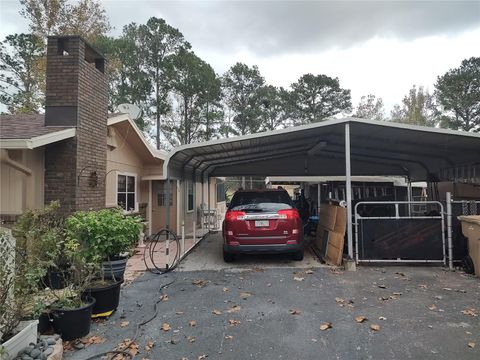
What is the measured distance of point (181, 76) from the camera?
85.8ft

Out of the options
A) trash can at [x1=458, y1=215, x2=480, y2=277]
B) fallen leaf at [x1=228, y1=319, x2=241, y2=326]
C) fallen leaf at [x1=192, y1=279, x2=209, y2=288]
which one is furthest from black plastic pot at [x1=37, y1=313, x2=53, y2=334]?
trash can at [x1=458, y1=215, x2=480, y2=277]

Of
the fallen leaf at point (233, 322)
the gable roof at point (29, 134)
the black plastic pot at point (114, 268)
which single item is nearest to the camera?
the fallen leaf at point (233, 322)

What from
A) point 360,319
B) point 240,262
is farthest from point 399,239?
point 360,319

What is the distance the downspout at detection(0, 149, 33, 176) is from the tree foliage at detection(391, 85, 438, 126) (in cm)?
3436

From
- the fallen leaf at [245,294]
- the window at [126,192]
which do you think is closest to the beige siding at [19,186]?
the window at [126,192]

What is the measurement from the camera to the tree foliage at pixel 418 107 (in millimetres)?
34316

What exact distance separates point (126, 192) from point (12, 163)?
15.5 ft

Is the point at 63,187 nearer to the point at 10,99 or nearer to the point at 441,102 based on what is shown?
the point at 10,99

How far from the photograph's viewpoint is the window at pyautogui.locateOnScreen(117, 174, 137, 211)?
9.98 metres

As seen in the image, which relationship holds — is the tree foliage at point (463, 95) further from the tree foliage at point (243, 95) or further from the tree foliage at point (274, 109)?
the tree foliage at point (243, 95)

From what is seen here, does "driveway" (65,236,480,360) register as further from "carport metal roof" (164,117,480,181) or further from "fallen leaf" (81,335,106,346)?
"carport metal roof" (164,117,480,181)

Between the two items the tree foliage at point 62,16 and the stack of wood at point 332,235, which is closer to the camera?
the stack of wood at point 332,235

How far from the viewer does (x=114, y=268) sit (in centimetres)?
513

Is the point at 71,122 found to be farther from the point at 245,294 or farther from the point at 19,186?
the point at 245,294
